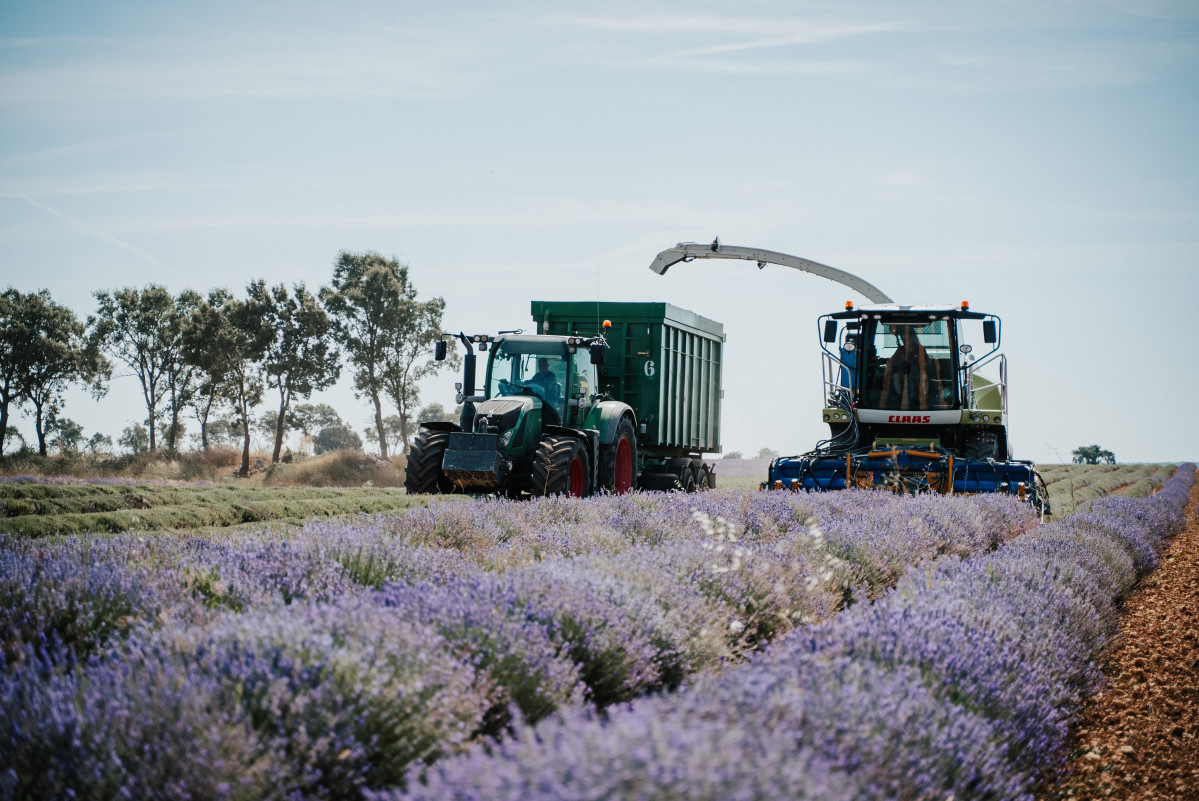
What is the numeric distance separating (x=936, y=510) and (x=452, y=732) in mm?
6964

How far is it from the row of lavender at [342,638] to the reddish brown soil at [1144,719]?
4.27ft

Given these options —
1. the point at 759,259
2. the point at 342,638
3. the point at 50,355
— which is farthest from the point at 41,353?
the point at 342,638

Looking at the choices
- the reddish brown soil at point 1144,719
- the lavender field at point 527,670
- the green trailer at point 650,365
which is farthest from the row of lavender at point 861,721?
the green trailer at point 650,365

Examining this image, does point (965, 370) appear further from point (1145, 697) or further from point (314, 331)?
point (314, 331)

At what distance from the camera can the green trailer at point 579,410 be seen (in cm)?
1151

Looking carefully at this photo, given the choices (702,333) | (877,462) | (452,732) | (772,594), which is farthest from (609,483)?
(452,732)

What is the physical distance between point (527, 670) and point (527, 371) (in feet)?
32.6

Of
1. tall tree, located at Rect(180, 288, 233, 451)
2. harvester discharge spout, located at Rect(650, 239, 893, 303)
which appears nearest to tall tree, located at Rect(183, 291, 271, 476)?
tall tree, located at Rect(180, 288, 233, 451)

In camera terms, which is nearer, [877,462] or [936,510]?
[936,510]

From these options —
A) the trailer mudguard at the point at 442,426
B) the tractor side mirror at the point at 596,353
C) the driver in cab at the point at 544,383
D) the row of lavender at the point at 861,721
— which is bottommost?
the row of lavender at the point at 861,721

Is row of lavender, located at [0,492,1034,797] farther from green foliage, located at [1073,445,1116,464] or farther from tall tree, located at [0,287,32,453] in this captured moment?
green foliage, located at [1073,445,1116,464]

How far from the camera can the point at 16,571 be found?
4.06m

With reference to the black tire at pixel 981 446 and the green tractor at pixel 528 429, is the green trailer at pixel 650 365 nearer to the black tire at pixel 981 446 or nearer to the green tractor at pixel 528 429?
the green tractor at pixel 528 429

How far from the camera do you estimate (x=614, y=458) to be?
1301 cm
